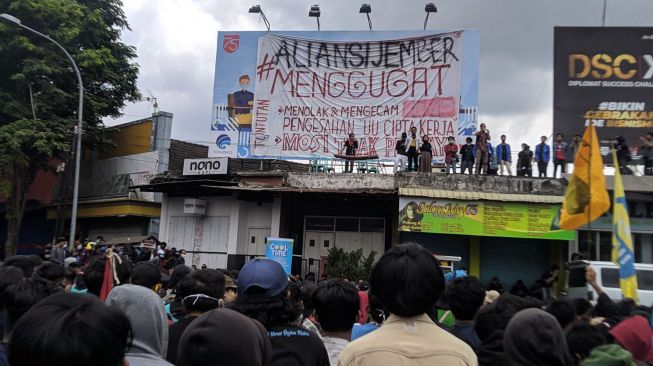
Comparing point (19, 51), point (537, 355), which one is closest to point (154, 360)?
point (537, 355)

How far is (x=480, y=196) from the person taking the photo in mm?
16188

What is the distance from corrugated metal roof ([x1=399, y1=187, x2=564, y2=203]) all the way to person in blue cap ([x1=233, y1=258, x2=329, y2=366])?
13.4 metres

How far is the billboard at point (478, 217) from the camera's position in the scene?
52.2 ft

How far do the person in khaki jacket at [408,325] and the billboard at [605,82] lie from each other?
17155 millimetres

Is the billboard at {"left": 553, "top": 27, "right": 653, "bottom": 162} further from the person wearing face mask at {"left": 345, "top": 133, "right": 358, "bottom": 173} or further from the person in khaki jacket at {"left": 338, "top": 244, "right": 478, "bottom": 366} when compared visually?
the person in khaki jacket at {"left": 338, "top": 244, "right": 478, "bottom": 366}

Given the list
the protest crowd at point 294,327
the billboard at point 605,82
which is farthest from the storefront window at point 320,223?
the protest crowd at point 294,327

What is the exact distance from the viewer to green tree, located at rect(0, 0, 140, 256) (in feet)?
72.1

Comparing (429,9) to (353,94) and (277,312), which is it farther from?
(277,312)

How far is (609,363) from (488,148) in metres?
15.7

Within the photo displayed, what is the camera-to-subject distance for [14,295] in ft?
11.3

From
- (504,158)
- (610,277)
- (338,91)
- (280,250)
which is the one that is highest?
(338,91)

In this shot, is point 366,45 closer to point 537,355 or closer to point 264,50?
point 264,50

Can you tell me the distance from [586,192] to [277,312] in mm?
5032

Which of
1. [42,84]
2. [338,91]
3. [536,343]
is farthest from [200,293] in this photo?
[42,84]
